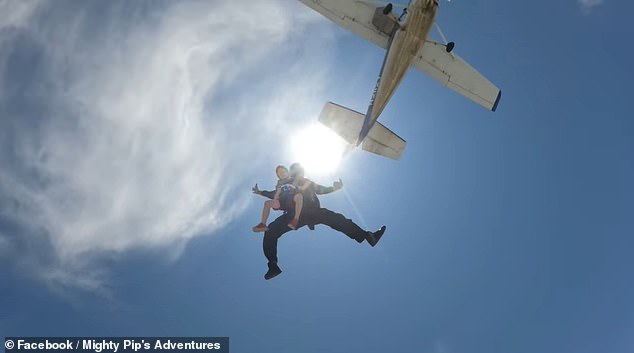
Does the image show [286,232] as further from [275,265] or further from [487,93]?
[487,93]

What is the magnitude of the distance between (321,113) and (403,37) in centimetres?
465

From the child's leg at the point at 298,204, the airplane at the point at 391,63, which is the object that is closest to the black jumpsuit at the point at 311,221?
the child's leg at the point at 298,204

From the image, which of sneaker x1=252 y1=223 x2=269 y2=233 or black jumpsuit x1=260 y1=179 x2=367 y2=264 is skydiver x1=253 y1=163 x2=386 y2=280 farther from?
sneaker x1=252 y1=223 x2=269 y2=233

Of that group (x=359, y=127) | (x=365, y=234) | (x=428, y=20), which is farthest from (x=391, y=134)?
(x=365, y=234)

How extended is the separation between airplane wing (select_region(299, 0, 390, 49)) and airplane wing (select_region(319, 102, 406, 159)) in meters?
3.61

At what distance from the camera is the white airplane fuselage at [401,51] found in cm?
1647

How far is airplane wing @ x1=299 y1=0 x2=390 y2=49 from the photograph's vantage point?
18.8 meters

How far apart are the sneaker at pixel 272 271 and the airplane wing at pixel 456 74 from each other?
13.0m

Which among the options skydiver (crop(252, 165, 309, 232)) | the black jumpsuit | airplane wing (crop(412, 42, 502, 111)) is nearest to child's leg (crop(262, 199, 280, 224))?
skydiver (crop(252, 165, 309, 232))

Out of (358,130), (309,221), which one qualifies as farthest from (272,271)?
(358,130)

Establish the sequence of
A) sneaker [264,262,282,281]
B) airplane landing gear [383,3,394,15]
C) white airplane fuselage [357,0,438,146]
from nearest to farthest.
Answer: sneaker [264,262,282,281] < white airplane fuselage [357,0,438,146] < airplane landing gear [383,3,394,15]

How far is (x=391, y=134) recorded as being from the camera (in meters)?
19.2

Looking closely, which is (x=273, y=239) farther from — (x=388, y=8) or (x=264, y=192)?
(x=388, y=8)

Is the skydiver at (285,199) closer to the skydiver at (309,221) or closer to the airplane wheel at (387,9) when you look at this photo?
the skydiver at (309,221)
